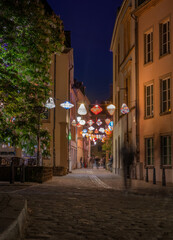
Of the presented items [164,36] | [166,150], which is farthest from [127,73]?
[166,150]

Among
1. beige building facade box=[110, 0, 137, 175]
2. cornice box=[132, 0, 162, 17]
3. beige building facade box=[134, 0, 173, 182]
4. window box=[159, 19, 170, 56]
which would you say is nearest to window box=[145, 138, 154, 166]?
beige building facade box=[134, 0, 173, 182]

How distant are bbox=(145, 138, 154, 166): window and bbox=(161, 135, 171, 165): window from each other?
1.14 metres

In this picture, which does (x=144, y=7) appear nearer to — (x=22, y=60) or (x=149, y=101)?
(x=149, y=101)

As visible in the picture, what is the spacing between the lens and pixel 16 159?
1667 centimetres

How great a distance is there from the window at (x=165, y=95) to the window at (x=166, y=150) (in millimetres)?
1463

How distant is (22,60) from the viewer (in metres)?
13.7

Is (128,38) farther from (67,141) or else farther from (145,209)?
(145,209)

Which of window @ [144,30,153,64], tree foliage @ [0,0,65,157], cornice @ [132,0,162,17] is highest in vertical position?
cornice @ [132,0,162,17]

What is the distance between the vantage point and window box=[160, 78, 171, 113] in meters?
21.3

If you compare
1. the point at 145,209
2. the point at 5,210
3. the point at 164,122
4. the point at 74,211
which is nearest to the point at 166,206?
the point at 145,209

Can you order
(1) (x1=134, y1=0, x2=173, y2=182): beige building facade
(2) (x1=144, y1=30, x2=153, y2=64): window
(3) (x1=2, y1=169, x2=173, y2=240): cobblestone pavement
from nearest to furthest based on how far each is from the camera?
(3) (x1=2, y1=169, x2=173, y2=240): cobblestone pavement → (1) (x1=134, y1=0, x2=173, y2=182): beige building facade → (2) (x1=144, y1=30, x2=153, y2=64): window

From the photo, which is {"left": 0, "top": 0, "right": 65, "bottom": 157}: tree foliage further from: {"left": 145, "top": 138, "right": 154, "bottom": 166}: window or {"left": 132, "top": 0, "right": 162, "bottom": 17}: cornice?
{"left": 132, "top": 0, "right": 162, "bottom": 17}: cornice

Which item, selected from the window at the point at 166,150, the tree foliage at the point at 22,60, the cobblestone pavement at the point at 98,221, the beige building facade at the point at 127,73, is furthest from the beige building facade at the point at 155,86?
the cobblestone pavement at the point at 98,221

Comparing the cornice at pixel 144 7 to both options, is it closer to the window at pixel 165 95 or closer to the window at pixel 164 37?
the window at pixel 164 37
